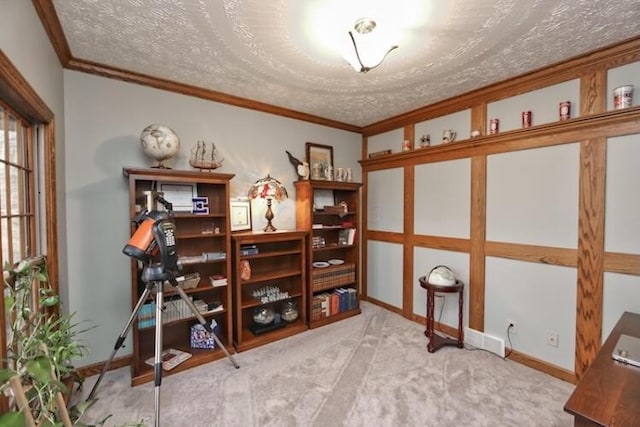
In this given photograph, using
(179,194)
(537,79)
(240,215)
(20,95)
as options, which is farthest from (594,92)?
(20,95)

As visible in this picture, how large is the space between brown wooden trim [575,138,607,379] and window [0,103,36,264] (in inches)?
141

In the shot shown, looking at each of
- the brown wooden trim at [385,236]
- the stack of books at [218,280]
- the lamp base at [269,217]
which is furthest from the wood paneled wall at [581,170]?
the stack of books at [218,280]

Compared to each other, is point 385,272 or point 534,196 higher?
point 534,196

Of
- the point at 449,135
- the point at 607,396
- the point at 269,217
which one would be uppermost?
the point at 449,135

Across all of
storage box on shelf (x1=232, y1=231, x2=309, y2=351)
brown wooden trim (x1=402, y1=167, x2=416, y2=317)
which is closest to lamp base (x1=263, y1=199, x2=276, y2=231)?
storage box on shelf (x1=232, y1=231, x2=309, y2=351)

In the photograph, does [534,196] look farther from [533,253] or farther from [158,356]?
[158,356]

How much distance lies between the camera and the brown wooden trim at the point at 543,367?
7.27 feet

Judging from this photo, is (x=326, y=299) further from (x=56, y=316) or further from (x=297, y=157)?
(x=56, y=316)

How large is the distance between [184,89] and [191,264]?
1.63m

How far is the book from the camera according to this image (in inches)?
91.1

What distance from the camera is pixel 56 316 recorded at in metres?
1.90

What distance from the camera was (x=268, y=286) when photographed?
10.4 ft

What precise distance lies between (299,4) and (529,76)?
6.76 ft

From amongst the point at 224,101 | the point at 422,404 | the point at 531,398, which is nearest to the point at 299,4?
Answer: the point at 224,101
